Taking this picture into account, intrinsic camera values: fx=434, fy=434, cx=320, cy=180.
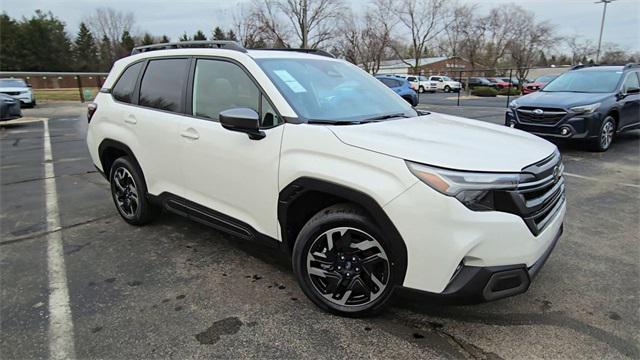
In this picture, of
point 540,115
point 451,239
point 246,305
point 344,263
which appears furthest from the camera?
point 540,115

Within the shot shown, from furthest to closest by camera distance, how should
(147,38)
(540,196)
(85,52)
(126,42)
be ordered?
(147,38) < (126,42) < (85,52) < (540,196)

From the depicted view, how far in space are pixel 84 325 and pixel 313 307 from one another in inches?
58.2

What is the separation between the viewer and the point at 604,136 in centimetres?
830

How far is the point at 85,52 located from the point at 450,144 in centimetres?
7641

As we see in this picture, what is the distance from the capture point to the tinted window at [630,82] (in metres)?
8.80

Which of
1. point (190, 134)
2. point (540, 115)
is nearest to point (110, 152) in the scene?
point (190, 134)

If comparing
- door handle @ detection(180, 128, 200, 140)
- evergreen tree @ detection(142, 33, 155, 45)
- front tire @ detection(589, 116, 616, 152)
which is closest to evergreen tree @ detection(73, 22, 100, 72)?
evergreen tree @ detection(142, 33, 155, 45)

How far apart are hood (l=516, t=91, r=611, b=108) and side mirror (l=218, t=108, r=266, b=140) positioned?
6985mm

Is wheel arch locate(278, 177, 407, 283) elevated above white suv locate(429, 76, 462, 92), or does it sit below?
above

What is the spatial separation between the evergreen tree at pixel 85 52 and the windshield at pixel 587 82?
68180 mm

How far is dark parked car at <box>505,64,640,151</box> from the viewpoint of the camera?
791 cm

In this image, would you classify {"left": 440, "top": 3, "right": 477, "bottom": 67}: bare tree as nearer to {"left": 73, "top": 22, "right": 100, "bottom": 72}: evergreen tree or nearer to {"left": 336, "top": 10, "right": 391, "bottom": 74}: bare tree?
{"left": 336, "top": 10, "right": 391, "bottom": 74}: bare tree

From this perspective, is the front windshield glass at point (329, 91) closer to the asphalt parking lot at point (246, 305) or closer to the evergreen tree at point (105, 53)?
the asphalt parking lot at point (246, 305)

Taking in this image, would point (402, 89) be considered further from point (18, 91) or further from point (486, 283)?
point (486, 283)
